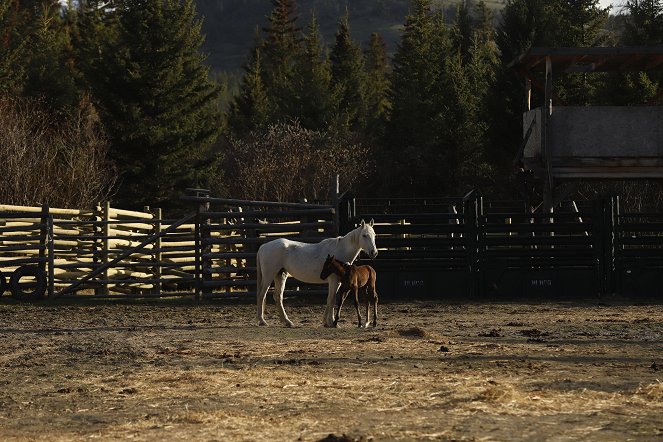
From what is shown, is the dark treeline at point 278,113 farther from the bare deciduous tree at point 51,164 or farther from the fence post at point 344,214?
the fence post at point 344,214

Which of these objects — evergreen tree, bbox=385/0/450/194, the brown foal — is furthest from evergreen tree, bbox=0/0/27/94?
the brown foal

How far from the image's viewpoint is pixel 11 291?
21406 millimetres

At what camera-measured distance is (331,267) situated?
1514cm

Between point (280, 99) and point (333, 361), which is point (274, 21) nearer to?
point (280, 99)

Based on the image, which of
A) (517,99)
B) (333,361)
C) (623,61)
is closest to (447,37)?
(517,99)

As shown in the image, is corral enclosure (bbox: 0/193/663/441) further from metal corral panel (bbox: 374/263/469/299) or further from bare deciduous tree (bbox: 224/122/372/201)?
bare deciduous tree (bbox: 224/122/372/201)

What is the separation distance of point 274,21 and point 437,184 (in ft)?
124

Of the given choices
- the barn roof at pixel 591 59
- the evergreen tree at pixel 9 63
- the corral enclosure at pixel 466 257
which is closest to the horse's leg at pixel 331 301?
the corral enclosure at pixel 466 257

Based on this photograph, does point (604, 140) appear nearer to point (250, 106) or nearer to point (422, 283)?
point (422, 283)

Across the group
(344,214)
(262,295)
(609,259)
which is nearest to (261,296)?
(262,295)

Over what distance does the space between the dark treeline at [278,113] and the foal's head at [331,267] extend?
20.4 metres

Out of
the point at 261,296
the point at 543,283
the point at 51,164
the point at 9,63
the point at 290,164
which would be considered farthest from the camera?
the point at 290,164

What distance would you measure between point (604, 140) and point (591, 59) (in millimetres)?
2319

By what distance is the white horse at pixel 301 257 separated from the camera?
15.7 metres
